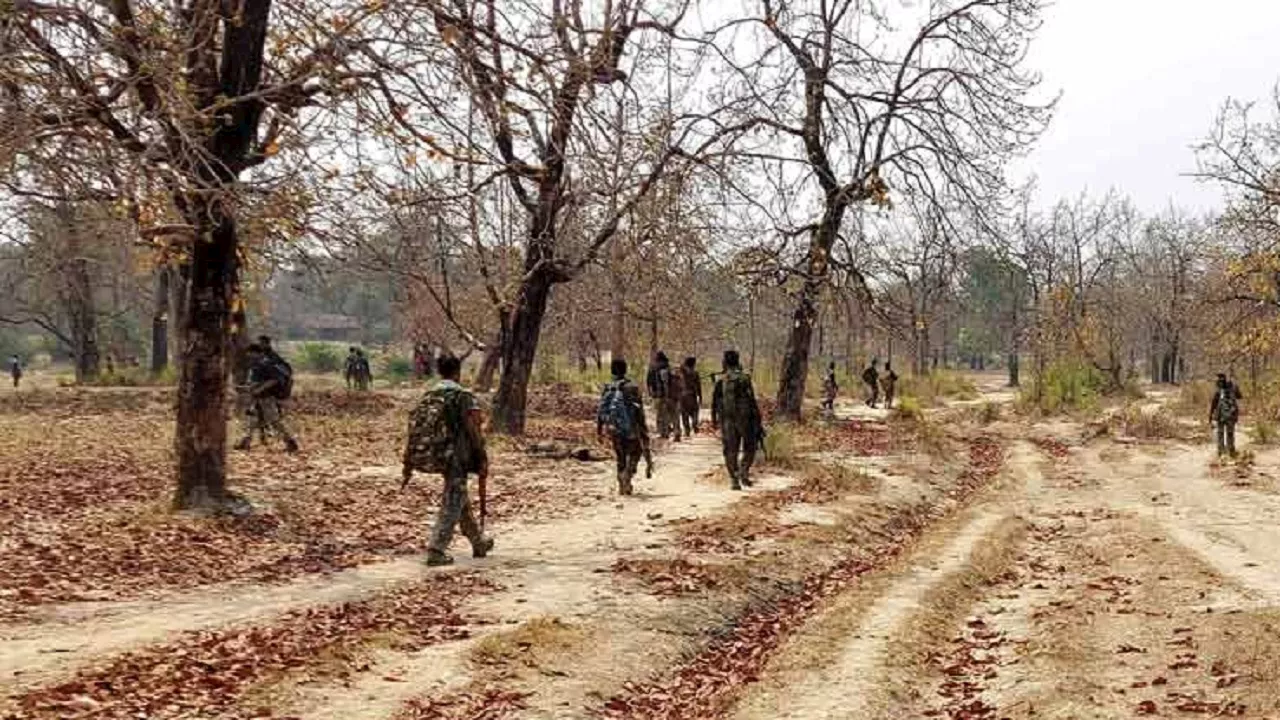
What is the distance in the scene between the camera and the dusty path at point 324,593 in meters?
6.72

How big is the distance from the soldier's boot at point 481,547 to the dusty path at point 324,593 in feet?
0.35

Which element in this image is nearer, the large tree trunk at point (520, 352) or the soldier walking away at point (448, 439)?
the soldier walking away at point (448, 439)

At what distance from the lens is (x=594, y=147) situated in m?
9.92

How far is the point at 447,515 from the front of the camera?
9.80m

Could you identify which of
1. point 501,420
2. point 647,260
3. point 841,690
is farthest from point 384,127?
point 501,420

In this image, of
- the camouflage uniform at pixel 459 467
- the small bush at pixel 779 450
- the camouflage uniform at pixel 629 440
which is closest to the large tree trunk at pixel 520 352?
the small bush at pixel 779 450

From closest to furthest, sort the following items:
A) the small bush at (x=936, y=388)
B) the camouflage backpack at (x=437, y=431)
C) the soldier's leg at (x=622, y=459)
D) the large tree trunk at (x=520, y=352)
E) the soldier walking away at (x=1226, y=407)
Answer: the camouflage backpack at (x=437, y=431) → the soldier's leg at (x=622, y=459) → the large tree trunk at (x=520, y=352) → the soldier walking away at (x=1226, y=407) → the small bush at (x=936, y=388)

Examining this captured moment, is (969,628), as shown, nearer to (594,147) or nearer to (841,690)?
(841,690)

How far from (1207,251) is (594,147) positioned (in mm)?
27149

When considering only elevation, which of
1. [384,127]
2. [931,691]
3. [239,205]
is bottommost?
[931,691]

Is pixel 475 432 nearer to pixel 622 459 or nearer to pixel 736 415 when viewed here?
pixel 622 459

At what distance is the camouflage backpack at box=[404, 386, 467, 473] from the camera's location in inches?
379

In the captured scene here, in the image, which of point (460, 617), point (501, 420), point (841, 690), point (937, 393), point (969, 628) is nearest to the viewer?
point (841, 690)

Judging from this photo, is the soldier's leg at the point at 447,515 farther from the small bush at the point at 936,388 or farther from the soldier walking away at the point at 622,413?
the small bush at the point at 936,388
